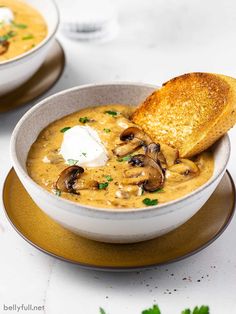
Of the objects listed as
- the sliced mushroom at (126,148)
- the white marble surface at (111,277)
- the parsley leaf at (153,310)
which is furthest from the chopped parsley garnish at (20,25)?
the parsley leaf at (153,310)

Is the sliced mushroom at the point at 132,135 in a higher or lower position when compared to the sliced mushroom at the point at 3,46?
higher

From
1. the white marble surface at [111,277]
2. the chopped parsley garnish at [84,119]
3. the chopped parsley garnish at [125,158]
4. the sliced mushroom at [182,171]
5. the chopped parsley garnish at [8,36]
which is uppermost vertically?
the sliced mushroom at [182,171]

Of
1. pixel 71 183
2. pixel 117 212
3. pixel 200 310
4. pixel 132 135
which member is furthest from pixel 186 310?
pixel 132 135

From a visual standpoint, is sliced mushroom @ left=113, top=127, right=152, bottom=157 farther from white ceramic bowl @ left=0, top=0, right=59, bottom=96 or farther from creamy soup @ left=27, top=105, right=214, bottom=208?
white ceramic bowl @ left=0, top=0, right=59, bottom=96

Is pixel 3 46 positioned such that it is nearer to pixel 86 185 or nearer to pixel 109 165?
pixel 109 165

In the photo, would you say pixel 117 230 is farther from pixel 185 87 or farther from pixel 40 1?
pixel 40 1

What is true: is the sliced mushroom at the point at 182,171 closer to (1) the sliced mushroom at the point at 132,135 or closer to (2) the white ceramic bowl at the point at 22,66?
(1) the sliced mushroom at the point at 132,135
